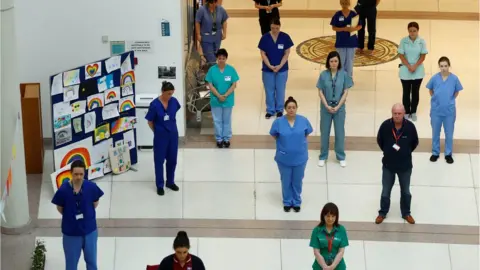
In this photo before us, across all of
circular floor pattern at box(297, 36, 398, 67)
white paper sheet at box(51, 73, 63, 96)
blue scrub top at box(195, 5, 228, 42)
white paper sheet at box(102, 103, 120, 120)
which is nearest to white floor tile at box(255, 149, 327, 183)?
white paper sheet at box(102, 103, 120, 120)

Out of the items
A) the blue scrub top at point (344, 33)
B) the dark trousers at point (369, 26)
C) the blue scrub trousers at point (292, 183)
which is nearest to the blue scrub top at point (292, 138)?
the blue scrub trousers at point (292, 183)

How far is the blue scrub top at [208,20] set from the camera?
1569cm

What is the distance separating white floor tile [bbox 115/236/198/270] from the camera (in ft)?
38.9

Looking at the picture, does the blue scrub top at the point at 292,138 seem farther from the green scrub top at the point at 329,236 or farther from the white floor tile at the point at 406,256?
the green scrub top at the point at 329,236

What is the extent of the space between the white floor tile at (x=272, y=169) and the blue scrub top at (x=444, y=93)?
173 cm

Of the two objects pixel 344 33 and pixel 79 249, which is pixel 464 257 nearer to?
pixel 79 249

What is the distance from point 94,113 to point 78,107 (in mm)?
279

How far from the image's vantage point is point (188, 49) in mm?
15039

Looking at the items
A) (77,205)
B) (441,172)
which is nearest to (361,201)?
(441,172)

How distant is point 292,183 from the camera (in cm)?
1262

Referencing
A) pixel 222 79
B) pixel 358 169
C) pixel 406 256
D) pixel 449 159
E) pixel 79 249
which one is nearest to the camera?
pixel 79 249

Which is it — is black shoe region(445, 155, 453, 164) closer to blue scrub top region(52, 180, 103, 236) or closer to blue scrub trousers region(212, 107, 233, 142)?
blue scrub trousers region(212, 107, 233, 142)

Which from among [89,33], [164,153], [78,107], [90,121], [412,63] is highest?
[89,33]

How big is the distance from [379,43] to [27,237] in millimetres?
8017
